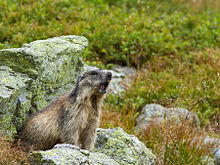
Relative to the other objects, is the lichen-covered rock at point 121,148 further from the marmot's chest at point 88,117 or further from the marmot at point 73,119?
the marmot's chest at point 88,117

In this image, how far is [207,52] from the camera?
11.7 meters

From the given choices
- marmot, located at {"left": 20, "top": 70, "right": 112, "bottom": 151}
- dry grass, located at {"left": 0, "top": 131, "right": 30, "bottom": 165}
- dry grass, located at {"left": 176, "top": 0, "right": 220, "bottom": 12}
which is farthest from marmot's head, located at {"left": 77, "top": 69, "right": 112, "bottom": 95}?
dry grass, located at {"left": 176, "top": 0, "right": 220, "bottom": 12}

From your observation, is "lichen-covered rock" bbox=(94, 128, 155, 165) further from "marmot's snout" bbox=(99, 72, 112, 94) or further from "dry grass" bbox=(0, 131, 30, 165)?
"dry grass" bbox=(0, 131, 30, 165)

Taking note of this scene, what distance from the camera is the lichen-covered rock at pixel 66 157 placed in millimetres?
4228

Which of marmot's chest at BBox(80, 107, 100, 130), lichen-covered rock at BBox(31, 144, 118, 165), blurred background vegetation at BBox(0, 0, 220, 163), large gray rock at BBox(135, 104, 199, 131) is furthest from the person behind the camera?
blurred background vegetation at BBox(0, 0, 220, 163)

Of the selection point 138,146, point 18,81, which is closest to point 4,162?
point 18,81

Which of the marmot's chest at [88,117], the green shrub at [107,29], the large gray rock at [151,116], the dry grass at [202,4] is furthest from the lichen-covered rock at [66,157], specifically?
the dry grass at [202,4]

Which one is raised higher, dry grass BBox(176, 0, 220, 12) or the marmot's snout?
dry grass BBox(176, 0, 220, 12)

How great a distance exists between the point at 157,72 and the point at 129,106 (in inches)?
83.6

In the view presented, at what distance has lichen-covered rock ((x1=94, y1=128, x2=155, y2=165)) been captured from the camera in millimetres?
5637

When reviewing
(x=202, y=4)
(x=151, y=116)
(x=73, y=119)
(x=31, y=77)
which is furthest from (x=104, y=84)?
(x=202, y=4)

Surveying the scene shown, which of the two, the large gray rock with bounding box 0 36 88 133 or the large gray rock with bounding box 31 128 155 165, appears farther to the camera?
the large gray rock with bounding box 0 36 88 133

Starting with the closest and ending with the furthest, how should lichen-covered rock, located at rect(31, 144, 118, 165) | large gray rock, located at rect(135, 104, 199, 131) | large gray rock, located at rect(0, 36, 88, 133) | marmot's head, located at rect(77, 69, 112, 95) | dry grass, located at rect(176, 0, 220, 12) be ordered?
lichen-covered rock, located at rect(31, 144, 118, 165), large gray rock, located at rect(0, 36, 88, 133), marmot's head, located at rect(77, 69, 112, 95), large gray rock, located at rect(135, 104, 199, 131), dry grass, located at rect(176, 0, 220, 12)

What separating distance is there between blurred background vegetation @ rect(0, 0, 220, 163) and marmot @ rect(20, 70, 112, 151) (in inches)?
104
